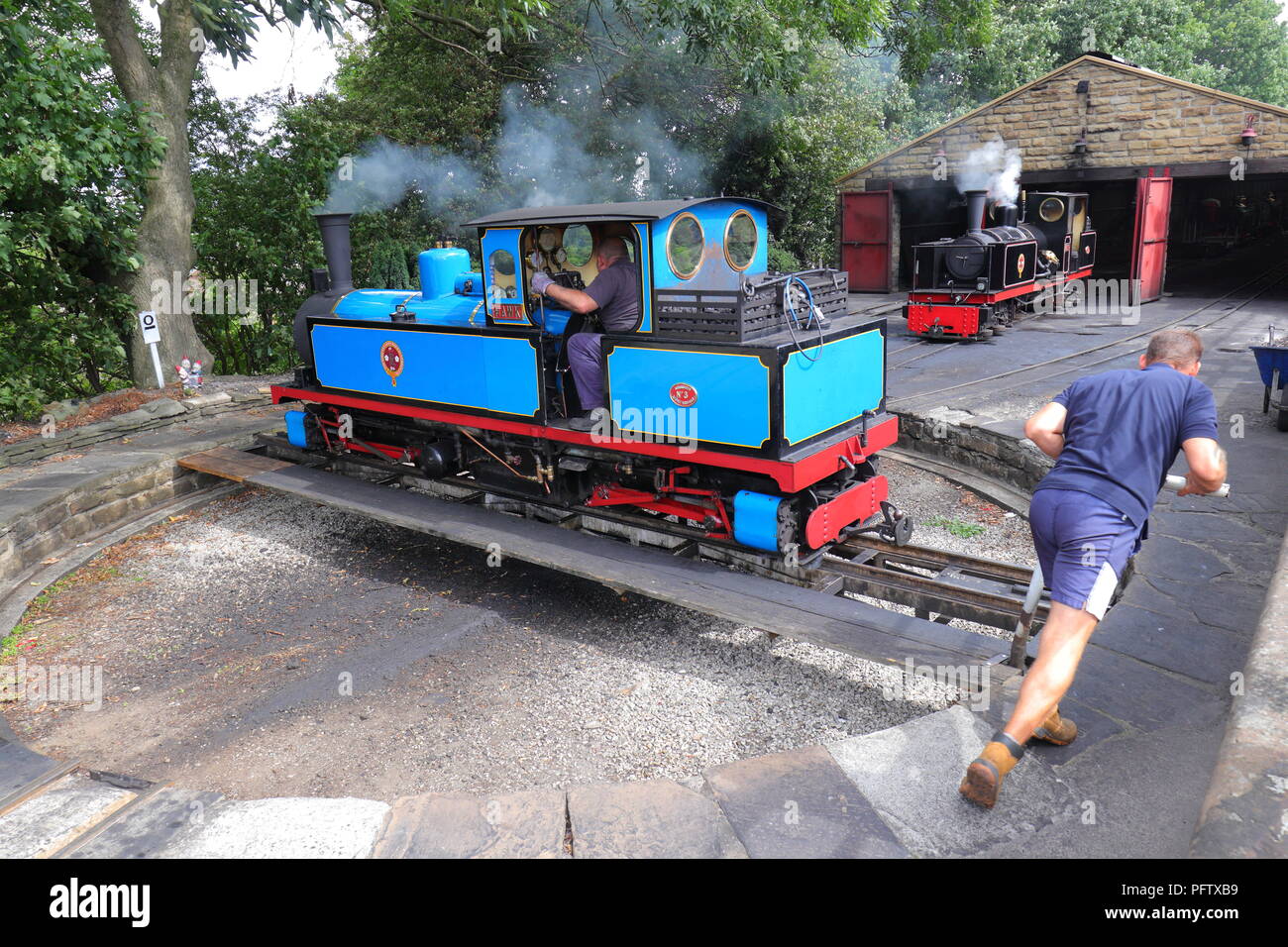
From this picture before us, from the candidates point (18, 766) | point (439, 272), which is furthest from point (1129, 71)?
point (18, 766)

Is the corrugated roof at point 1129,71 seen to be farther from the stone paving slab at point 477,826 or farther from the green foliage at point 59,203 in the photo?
the stone paving slab at point 477,826

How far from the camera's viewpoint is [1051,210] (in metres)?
17.2

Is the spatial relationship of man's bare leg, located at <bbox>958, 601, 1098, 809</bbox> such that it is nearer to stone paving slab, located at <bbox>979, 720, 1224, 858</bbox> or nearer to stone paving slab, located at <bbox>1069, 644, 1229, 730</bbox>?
stone paving slab, located at <bbox>979, 720, 1224, 858</bbox>

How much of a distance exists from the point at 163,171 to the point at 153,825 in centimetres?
1063

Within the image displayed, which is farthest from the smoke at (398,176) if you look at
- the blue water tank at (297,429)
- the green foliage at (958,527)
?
the green foliage at (958,527)

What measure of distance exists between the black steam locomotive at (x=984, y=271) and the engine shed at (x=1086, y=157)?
56.7 inches

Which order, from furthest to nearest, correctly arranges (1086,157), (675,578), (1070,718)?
(1086,157) < (675,578) < (1070,718)

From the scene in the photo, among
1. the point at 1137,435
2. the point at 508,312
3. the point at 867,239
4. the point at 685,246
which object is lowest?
the point at 1137,435

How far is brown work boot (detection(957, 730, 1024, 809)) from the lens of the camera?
3016 millimetres

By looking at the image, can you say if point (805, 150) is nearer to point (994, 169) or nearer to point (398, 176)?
point (994, 169)

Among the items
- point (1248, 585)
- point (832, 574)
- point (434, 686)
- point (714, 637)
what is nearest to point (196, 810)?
point (434, 686)

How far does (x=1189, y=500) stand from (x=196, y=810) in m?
6.43

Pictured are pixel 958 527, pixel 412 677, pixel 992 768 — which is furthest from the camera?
pixel 958 527

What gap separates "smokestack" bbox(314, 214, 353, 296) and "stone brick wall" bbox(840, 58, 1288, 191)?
14.6m
